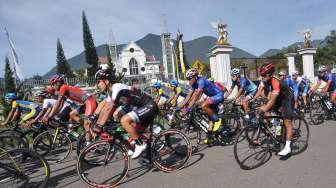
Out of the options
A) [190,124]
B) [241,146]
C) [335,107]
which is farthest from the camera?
[335,107]

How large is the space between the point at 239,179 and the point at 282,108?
1.84 metres

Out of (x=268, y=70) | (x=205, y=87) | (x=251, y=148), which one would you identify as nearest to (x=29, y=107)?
(x=205, y=87)

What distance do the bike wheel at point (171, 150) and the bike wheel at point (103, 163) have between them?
61cm

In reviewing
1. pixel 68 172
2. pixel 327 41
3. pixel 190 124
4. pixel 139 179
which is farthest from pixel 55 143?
pixel 327 41

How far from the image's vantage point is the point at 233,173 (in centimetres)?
446

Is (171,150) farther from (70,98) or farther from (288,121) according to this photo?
(70,98)

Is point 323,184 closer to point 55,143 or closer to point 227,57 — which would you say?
point 55,143

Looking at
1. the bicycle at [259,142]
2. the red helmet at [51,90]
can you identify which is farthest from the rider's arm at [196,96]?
the red helmet at [51,90]

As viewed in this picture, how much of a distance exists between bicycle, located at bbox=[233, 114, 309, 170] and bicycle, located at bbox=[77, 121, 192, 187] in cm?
99

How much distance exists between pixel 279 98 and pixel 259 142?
98 cm

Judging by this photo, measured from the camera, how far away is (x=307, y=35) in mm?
17906

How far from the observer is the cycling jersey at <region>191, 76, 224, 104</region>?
6.06 metres

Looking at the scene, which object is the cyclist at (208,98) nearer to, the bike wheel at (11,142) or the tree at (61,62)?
the bike wheel at (11,142)

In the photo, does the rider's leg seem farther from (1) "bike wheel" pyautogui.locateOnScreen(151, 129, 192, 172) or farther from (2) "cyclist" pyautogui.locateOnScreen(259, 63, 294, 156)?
(1) "bike wheel" pyautogui.locateOnScreen(151, 129, 192, 172)
